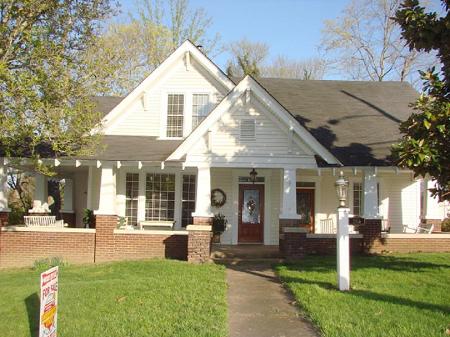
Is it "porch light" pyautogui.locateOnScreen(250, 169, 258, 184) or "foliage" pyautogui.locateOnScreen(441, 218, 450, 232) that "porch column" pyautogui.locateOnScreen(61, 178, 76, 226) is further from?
"foliage" pyautogui.locateOnScreen(441, 218, 450, 232)

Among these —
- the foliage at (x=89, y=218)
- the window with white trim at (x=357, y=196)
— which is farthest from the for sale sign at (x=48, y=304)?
the window with white trim at (x=357, y=196)

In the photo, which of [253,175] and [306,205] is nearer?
[253,175]

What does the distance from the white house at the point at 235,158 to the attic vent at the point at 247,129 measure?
0.09ft

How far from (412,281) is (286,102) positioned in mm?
9351

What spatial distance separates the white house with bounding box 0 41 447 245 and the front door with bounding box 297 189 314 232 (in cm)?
4

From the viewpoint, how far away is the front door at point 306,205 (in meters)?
18.0

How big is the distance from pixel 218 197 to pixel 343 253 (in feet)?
25.9

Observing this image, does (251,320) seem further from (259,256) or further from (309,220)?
(309,220)

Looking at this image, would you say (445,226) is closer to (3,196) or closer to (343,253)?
(343,253)

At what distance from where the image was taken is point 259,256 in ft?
48.5

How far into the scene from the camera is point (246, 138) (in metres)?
14.6

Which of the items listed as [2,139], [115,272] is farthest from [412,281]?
[2,139]

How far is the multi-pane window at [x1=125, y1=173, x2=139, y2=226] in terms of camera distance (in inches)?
678

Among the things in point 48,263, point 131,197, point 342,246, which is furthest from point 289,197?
point 48,263
